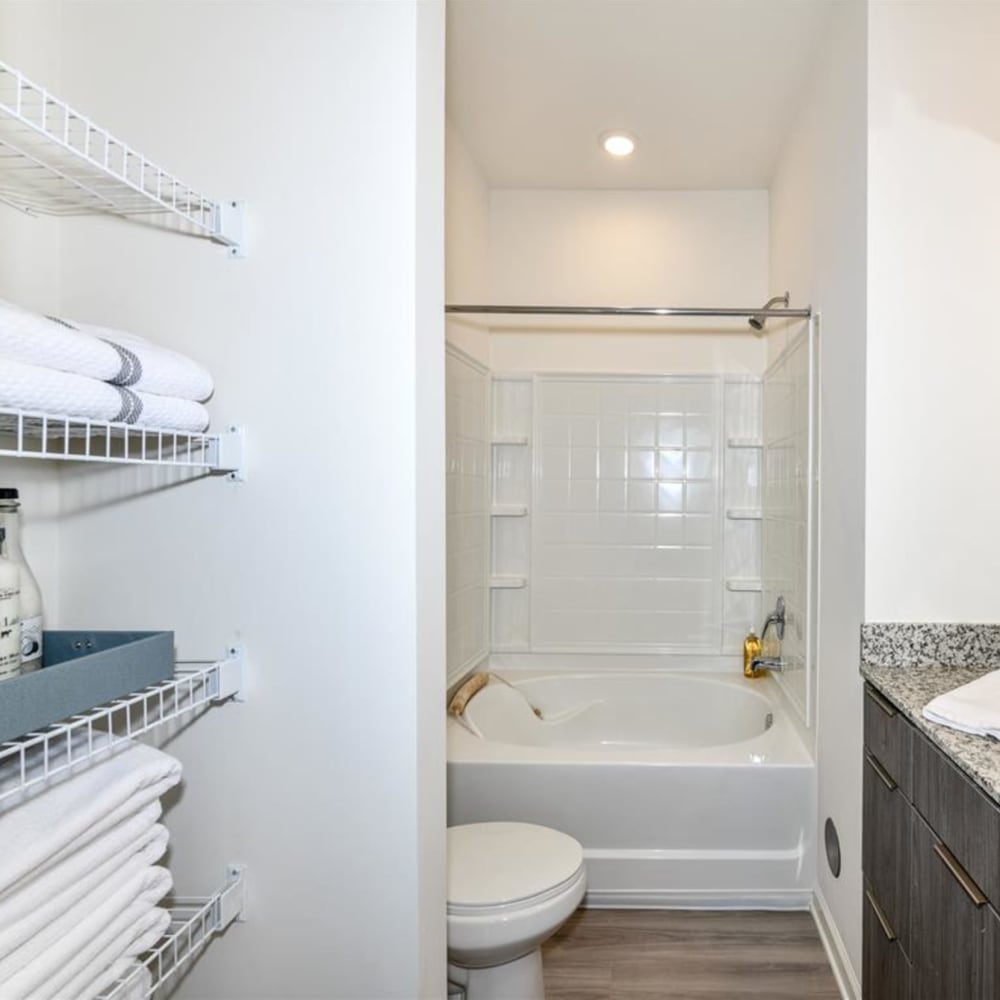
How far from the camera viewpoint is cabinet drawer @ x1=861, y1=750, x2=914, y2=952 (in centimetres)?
147

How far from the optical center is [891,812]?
1.56m

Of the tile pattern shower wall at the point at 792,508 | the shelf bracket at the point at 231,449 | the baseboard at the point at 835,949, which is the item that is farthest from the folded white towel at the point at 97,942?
the tile pattern shower wall at the point at 792,508

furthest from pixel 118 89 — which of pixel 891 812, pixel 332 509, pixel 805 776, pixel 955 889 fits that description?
pixel 805 776

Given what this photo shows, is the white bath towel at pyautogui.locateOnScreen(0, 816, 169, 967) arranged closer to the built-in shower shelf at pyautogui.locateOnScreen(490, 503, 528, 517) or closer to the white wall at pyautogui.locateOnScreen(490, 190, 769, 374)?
the built-in shower shelf at pyautogui.locateOnScreen(490, 503, 528, 517)

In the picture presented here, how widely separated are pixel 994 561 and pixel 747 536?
1581 millimetres

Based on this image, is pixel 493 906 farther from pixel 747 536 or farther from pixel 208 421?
pixel 747 536

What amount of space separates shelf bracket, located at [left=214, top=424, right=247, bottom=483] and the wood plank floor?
1.65 meters

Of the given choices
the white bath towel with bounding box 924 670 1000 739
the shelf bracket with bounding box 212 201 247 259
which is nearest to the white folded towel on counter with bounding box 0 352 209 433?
the shelf bracket with bounding box 212 201 247 259

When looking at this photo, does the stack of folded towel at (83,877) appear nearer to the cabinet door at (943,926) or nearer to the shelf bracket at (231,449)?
the shelf bracket at (231,449)

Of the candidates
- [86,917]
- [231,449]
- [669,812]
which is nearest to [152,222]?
[231,449]

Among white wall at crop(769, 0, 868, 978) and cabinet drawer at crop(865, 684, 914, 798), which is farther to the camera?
white wall at crop(769, 0, 868, 978)

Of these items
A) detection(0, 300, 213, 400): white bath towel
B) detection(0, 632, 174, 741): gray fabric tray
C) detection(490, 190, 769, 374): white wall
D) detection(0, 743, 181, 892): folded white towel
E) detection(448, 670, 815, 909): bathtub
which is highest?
detection(490, 190, 769, 374): white wall

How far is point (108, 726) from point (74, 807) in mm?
222

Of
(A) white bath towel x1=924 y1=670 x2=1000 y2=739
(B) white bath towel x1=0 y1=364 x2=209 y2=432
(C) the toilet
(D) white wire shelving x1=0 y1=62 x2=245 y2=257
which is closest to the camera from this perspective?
(B) white bath towel x1=0 y1=364 x2=209 y2=432
